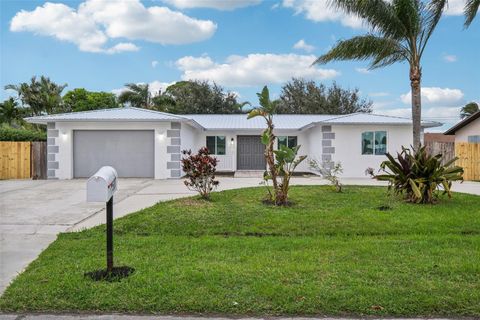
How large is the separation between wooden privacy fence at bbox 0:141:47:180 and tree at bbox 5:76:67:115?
56.5ft

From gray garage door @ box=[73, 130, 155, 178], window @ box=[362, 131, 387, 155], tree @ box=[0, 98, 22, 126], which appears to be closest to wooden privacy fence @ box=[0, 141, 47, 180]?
gray garage door @ box=[73, 130, 155, 178]

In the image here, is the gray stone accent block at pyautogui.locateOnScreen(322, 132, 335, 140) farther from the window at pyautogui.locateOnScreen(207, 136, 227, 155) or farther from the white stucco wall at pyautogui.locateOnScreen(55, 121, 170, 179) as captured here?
the white stucco wall at pyautogui.locateOnScreen(55, 121, 170, 179)

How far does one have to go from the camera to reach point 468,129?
21.4 metres

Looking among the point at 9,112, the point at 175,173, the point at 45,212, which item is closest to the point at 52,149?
the point at 175,173

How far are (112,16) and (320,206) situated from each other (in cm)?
761

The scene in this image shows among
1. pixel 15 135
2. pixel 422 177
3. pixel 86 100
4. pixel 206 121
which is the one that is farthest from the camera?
pixel 86 100

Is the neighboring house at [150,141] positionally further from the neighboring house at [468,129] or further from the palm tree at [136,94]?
the palm tree at [136,94]

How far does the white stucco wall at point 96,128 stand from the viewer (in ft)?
54.1

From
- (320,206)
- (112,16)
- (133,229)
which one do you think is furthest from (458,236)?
(112,16)

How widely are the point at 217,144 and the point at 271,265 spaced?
1736cm

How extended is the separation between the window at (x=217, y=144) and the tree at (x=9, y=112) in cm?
1898

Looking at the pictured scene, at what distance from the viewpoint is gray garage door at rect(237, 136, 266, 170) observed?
2189cm

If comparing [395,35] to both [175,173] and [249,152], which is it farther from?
[249,152]

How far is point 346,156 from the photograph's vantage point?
58.8 ft
